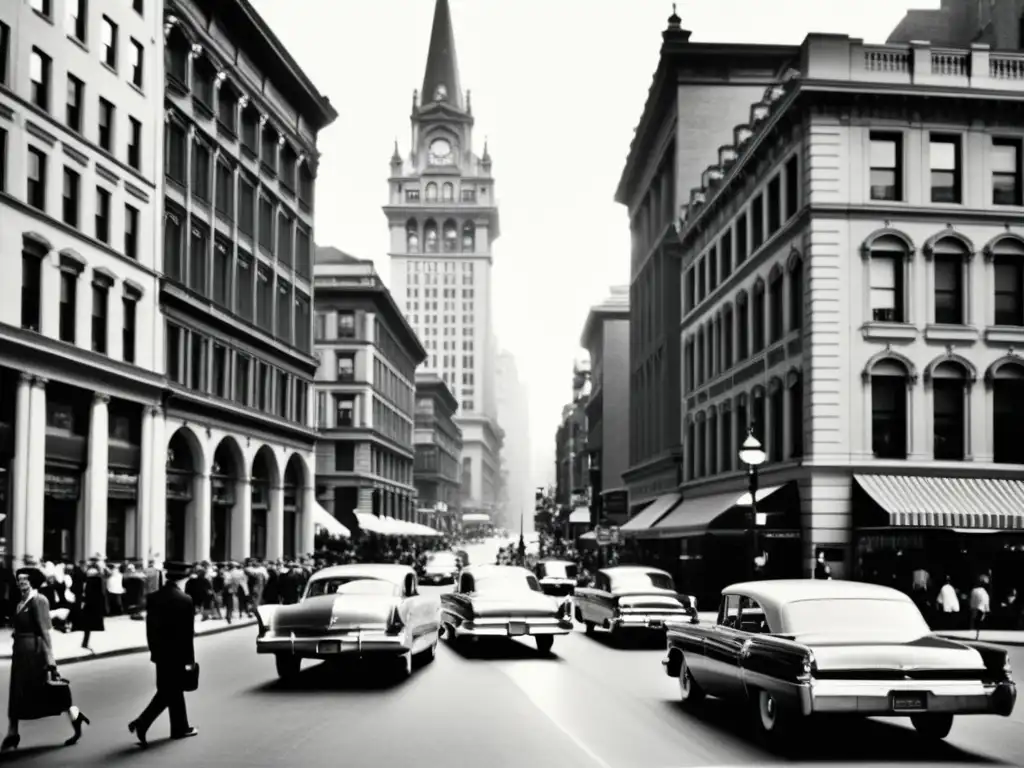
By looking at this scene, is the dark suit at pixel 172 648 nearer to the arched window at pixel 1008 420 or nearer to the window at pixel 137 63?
the arched window at pixel 1008 420

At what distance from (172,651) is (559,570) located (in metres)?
37.8

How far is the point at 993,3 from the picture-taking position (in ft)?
162

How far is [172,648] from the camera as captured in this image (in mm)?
13414

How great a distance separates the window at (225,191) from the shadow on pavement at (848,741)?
1604 inches

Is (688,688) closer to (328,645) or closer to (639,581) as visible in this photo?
(328,645)

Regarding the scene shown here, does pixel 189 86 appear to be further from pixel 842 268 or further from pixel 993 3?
pixel 993 3

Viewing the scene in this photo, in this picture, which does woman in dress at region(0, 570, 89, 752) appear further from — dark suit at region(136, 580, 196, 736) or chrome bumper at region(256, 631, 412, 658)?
chrome bumper at region(256, 631, 412, 658)

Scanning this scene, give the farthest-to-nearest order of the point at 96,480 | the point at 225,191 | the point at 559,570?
1. the point at 225,191
2. the point at 559,570
3. the point at 96,480

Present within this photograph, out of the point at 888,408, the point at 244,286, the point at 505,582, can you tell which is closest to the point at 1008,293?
the point at 888,408

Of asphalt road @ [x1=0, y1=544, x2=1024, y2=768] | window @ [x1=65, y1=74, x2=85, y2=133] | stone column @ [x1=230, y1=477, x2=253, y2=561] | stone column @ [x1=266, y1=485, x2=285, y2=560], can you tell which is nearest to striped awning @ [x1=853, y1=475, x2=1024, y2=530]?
asphalt road @ [x1=0, y1=544, x2=1024, y2=768]

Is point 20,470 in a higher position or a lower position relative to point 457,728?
higher

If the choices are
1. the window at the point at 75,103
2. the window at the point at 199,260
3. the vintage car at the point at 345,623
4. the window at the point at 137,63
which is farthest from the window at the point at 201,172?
the vintage car at the point at 345,623

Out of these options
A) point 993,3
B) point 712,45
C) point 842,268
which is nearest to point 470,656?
point 842,268

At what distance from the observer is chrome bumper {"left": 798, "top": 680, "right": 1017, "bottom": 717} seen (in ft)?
39.7
